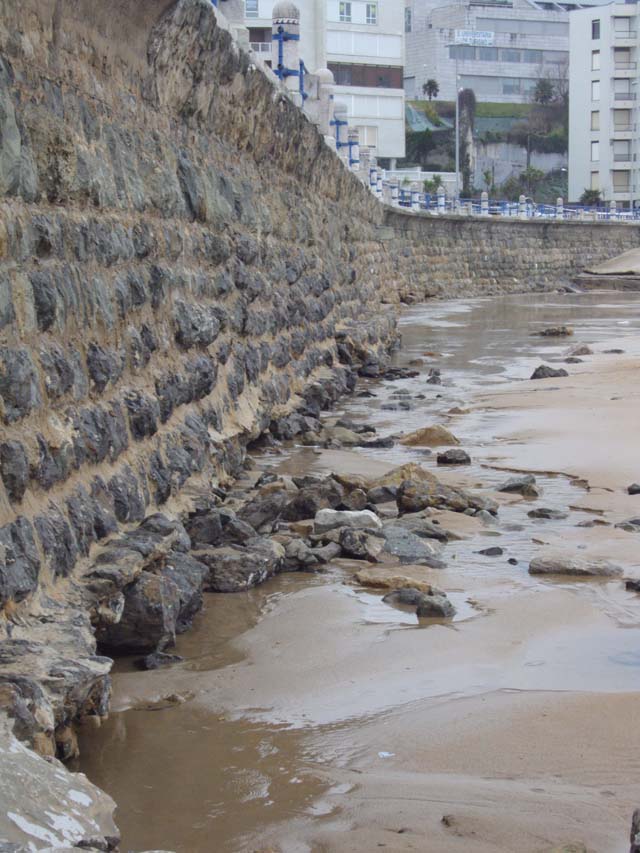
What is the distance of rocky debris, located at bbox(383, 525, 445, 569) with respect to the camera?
6934 millimetres

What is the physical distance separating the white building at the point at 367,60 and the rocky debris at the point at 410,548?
5217 centimetres

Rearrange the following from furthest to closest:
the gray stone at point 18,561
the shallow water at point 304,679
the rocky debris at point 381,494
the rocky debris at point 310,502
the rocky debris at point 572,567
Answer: the rocky debris at point 381,494, the rocky debris at point 310,502, the rocky debris at point 572,567, the gray stone at point 18,561, the shallow water at point 304,679

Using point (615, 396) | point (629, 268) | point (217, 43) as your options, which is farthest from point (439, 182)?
point (217, 43)

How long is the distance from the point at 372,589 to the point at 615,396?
26.4 feet

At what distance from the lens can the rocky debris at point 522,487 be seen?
348 inches

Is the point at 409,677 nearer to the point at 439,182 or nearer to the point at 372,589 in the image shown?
the point at 372,589

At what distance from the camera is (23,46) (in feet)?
18.1

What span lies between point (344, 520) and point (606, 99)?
7016cm

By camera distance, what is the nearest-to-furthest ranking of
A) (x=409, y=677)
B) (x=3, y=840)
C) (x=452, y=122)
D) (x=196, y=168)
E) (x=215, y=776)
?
(x=3, y=840), (x=215, y=776), (x=409, y=677), (x=196, y=168), (x=452, y=122)

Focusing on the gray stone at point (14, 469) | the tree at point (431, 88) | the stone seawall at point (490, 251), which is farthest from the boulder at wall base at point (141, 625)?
the tree at point (431, 88)

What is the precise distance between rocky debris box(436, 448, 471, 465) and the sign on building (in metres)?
84.1

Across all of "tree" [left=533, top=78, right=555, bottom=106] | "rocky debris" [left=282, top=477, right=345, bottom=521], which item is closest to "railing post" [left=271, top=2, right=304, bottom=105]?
"rocky debris" [left=282, top=477, right=345, bottom=521]

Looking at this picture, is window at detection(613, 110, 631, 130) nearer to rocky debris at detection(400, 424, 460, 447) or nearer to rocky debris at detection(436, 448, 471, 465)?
rocky debris at detection(400, 424, 460, 447)

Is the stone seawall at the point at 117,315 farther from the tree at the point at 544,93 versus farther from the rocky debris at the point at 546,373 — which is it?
the tree at the point at 544,93
